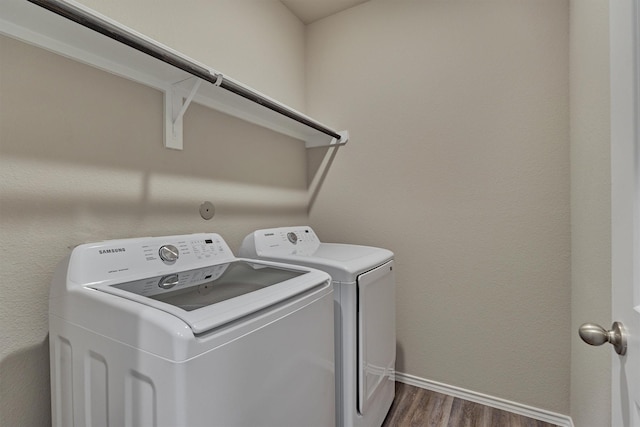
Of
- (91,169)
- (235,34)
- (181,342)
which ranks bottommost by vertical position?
(181,342)

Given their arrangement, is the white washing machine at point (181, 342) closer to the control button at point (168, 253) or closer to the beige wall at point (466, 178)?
the control button at point (168, 253)

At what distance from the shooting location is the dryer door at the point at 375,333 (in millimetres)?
1334

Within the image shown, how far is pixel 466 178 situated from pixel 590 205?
691mm

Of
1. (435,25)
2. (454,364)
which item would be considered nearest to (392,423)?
(454,364)

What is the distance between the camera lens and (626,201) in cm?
55

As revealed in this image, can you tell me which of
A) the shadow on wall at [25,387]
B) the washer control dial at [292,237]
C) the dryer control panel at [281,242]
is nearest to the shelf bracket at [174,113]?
the dryer control panel at [281,242]

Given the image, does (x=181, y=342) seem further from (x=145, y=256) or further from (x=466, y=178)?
(x=466, y=178)

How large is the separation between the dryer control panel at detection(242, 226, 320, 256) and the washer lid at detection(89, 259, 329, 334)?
307mm

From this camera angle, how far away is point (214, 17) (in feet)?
5.45

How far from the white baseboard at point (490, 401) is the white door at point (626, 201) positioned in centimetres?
140

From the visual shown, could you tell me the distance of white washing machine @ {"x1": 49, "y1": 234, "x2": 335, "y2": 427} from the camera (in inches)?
25.3

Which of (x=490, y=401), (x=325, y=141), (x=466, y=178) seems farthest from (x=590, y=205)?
(x=325, y=141)

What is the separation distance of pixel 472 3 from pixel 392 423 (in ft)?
8.36

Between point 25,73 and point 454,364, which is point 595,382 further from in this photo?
point 25,73
